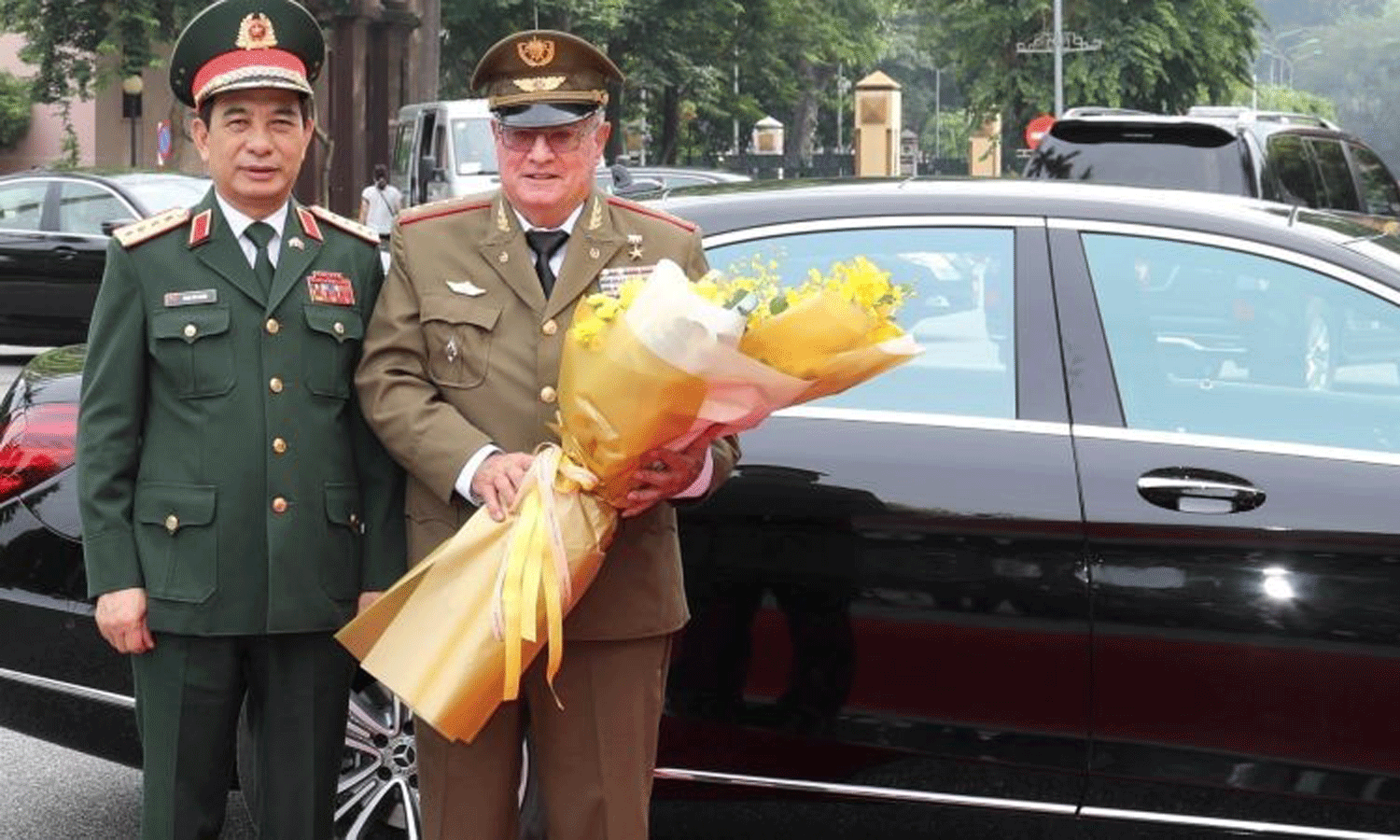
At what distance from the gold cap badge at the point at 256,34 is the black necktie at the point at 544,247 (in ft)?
1.66

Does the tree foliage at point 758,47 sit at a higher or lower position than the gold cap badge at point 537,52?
higher

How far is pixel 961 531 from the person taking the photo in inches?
176

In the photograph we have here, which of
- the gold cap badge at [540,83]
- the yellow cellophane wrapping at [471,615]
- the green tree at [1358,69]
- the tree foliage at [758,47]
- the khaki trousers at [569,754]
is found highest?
the green tree at [1358,69]

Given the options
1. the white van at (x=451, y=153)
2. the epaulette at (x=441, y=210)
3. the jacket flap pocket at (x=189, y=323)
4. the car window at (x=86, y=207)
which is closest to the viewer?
the jacket flap pocket at (x=189, y=323)

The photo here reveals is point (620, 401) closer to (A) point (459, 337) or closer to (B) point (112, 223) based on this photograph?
(A) point (459, 337)

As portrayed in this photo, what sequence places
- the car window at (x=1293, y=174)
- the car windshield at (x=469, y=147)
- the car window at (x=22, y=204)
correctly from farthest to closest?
the car windshield at (x=469, y=147) → the car window at (x=22, y=204) → the car window at (x=1293, y=174)

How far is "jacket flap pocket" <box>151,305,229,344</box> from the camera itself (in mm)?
3639

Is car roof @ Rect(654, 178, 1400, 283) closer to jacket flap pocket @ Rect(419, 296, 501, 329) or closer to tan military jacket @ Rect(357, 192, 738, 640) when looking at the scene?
tan military jacket @ Rect(357, 192, 738, 640)

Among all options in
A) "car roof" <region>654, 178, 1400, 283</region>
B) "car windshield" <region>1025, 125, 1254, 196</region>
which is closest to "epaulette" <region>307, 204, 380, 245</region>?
"car roof" <region>654, 178, 1400, 283</region>

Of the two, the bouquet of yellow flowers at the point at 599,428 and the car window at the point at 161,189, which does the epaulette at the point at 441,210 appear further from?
the car window at the point at 161,189

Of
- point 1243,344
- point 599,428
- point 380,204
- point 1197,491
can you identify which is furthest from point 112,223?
point 599,428

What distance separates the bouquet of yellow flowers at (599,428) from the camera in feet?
10.6

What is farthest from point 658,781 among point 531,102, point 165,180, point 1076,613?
point 165,180

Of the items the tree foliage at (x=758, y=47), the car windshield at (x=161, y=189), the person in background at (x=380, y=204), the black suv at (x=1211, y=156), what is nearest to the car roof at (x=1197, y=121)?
the black suv at (x=1211, y=156)
